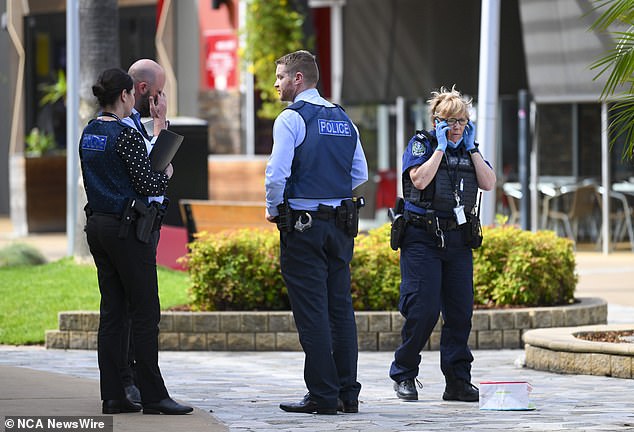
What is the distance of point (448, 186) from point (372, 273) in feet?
9.98

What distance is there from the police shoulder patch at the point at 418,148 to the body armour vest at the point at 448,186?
0.20 ft

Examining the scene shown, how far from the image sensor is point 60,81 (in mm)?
26250

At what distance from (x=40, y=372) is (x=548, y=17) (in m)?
12.4

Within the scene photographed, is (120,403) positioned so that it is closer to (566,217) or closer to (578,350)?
(578,350)

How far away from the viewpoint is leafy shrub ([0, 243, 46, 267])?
16.5 metres

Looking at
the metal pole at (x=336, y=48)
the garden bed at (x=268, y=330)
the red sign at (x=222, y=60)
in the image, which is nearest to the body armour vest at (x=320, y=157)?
the garden bed at (x=268, y=330)

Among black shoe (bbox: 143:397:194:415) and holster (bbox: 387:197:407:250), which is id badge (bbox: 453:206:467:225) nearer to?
Result: holster (bbox: 387:197:407:250)

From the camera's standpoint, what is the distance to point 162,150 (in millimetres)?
7664

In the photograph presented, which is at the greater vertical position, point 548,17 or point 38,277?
point 548,17

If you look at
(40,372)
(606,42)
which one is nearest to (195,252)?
(40,372)

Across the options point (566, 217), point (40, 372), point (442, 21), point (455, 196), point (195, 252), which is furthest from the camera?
point (442, 21)

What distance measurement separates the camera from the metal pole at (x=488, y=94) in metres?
13.9

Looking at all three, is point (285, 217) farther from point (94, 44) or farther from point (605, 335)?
point (94, 44)

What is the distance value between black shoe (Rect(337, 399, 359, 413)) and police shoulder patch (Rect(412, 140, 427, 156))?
1545 mm
